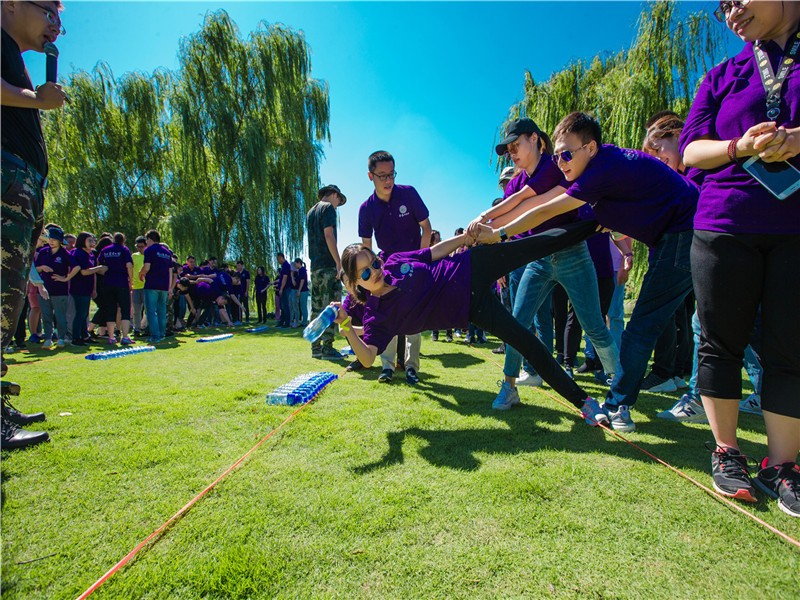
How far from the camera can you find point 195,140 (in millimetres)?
13586

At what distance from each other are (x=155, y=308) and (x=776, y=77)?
951 cm

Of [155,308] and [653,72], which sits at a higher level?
[653,72]

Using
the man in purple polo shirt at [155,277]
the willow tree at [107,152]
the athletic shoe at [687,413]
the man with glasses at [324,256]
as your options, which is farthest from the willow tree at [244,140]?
the athletic shoe at [687,413]

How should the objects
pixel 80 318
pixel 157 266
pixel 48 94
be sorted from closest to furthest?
pixel 48 94
pixel 80 318
pixel 157 266

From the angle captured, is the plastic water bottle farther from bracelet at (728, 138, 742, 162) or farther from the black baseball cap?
bracelet at (728, 138, 742, 162)

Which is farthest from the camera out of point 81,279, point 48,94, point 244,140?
point 244,140

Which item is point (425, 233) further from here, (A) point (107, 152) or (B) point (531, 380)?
(A) point (107, 152)

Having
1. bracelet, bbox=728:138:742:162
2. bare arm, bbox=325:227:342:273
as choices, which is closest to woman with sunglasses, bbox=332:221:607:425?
bracelet, bbox=728:138:742:162

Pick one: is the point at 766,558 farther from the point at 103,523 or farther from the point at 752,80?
the point at 103,523

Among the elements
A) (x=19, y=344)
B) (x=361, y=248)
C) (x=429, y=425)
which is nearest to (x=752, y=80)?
(x=361, y=248)

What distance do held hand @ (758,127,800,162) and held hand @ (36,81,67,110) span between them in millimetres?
3384

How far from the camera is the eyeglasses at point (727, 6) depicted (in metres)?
1.73

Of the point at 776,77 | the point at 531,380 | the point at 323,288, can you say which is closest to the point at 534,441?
the point at 531,380

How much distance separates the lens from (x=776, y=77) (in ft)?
5.58
